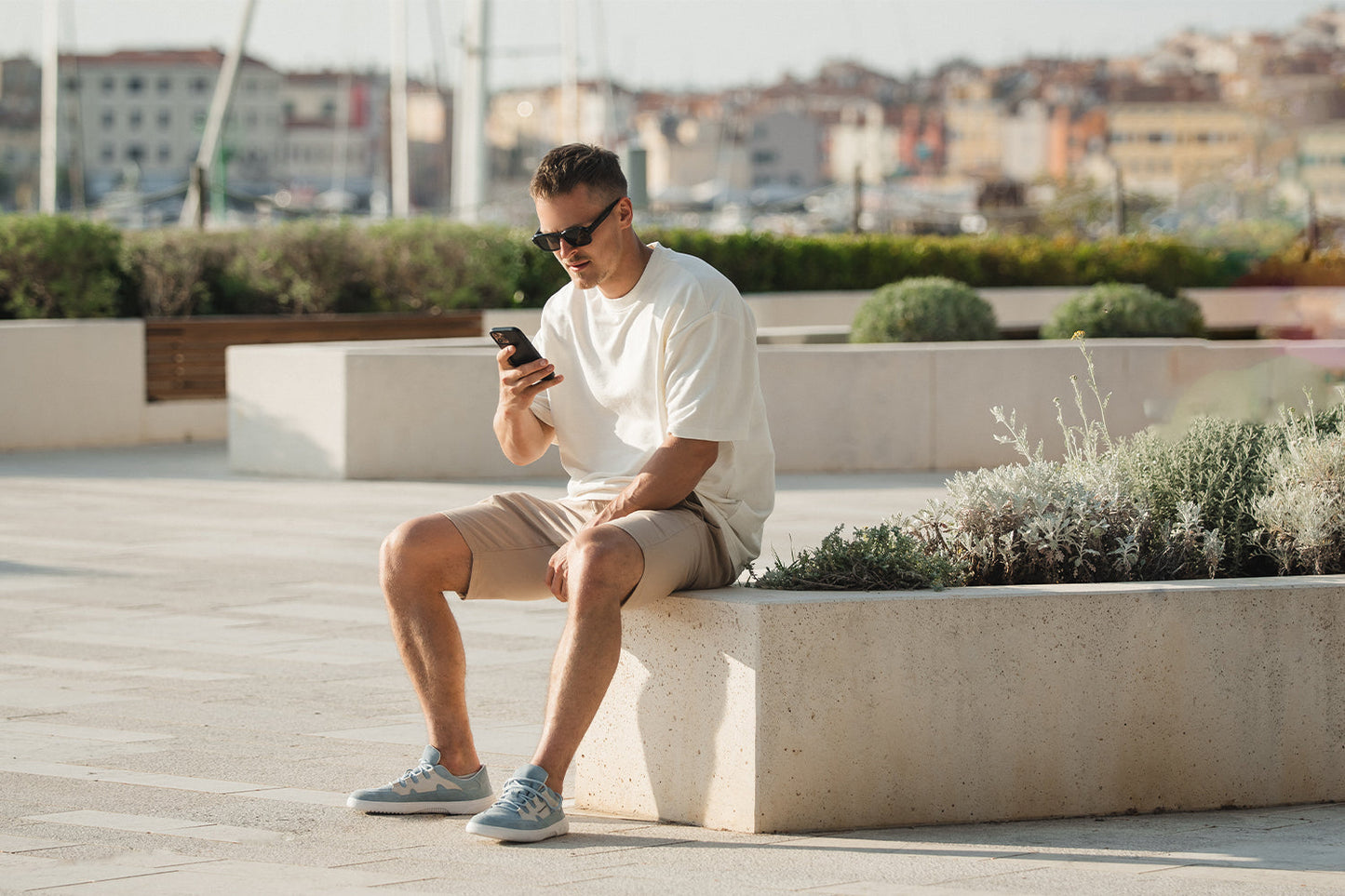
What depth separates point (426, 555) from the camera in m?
4.79

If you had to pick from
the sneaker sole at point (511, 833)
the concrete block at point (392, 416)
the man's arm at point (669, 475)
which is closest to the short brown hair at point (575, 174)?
the man's arm at point (669, 475)

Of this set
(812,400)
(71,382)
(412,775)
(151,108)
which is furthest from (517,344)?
(151,108)

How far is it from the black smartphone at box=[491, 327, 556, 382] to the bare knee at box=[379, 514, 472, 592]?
1.44 ft

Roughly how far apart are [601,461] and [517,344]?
1.30 ft

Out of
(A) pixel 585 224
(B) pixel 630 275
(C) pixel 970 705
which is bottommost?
(C) pixel 970 705

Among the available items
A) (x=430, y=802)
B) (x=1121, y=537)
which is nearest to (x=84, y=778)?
(x=430, y=802)

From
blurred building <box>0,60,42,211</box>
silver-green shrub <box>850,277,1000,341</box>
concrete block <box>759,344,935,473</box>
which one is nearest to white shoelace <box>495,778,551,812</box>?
concrete block <box>759,344,935,473</box>

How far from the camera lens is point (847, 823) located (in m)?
4.63

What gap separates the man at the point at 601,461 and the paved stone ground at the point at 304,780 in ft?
1.05

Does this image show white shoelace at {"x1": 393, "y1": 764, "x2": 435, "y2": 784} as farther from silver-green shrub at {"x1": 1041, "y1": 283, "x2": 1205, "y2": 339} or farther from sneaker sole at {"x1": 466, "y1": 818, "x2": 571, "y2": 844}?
silver-green shrub at {"x1": 1041, "y1": 283, "x2": 1205, "y2": 339}

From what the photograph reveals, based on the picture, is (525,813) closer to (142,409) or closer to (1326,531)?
(1326,531)

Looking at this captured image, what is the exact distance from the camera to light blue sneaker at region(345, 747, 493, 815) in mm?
4770

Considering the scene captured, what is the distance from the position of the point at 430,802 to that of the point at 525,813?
45 centimetres

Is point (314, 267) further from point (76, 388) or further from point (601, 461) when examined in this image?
point (601, 461)
